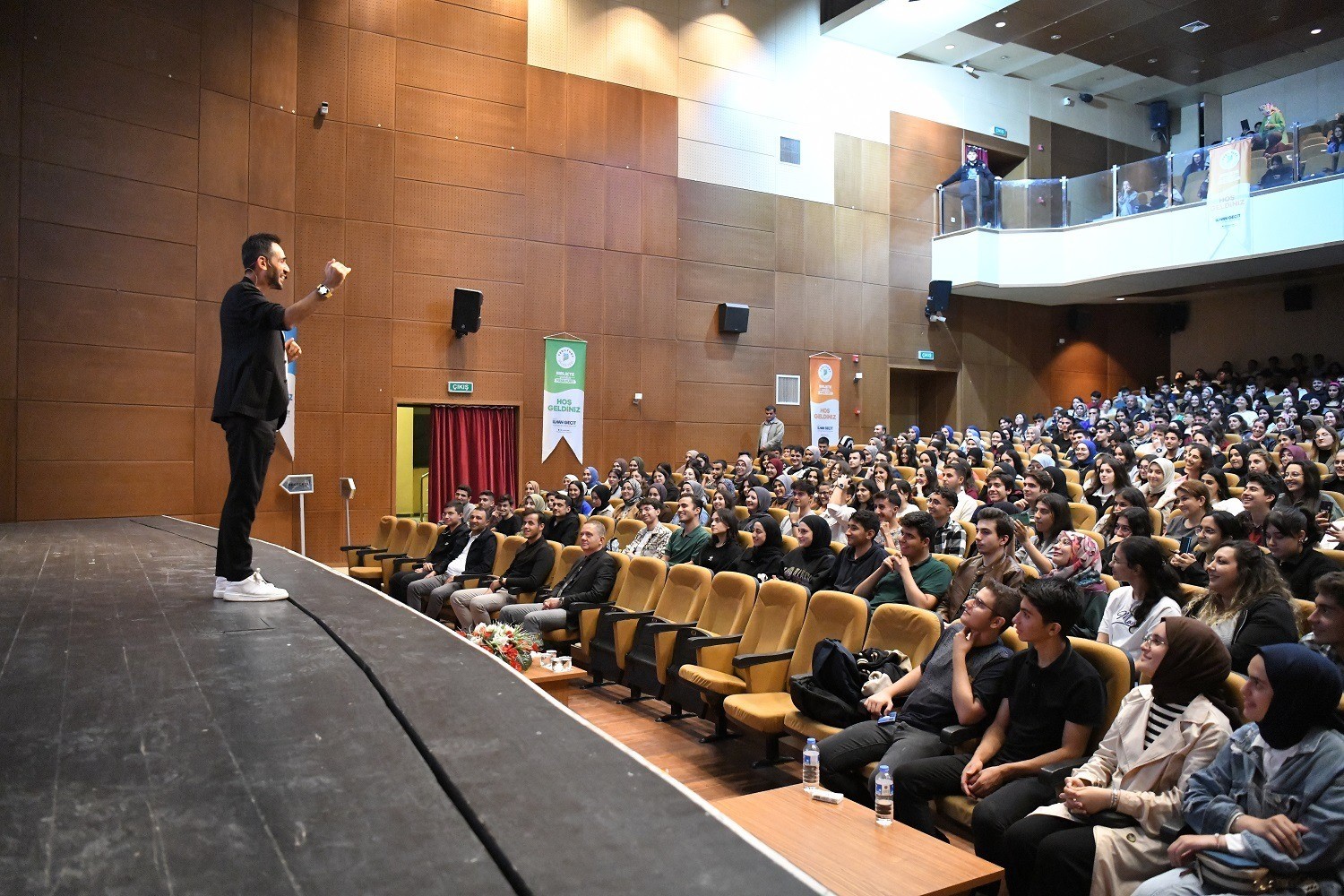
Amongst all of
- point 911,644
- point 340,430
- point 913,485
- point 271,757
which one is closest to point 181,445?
point 340,430

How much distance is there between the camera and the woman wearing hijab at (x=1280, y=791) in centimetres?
192

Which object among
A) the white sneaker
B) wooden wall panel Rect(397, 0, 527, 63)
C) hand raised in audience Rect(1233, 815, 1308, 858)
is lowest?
hand raised in audience Rect(1233, 815, 1308, 858)

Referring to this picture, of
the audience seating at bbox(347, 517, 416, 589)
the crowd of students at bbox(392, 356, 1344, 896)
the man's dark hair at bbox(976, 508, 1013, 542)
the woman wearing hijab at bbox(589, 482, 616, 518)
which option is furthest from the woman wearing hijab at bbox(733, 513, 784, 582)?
the audience seating at bbox(347, 517, 416, 589)

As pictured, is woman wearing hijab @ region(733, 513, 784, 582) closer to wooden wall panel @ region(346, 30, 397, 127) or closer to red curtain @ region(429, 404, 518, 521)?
red curtain @ region(429, 404, 518, 521)

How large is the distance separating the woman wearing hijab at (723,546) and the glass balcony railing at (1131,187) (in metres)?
10.1

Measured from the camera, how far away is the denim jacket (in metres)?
1.91

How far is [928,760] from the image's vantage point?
278 cm

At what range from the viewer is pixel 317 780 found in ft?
4.37

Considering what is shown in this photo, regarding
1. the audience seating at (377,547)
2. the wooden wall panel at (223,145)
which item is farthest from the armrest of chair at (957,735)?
the wooden wall panel at (223,145)

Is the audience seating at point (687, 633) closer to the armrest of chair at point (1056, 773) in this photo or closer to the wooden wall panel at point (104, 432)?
the armrest of chair at point (1056, 773)

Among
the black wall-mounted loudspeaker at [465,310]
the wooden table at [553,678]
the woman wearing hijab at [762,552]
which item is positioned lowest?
the wooden table at [553,678]

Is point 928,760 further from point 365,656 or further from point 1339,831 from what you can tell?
point 365,656

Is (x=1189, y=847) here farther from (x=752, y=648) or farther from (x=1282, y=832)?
(x=752, y=648)

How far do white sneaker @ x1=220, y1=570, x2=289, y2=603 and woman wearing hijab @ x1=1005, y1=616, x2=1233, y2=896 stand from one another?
218 cm
